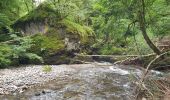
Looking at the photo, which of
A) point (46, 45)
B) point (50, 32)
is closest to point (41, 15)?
point (50, 32)

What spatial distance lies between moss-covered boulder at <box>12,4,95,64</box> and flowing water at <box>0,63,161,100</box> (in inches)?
183

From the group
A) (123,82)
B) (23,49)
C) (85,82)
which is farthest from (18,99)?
(23,49)

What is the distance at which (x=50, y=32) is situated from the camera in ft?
61.1

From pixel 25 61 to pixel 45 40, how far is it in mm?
2004

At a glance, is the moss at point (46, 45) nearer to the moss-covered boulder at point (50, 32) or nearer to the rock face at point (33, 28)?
the moss-covered boulder at point (50, 32)

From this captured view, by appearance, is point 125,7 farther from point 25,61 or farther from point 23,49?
point 25,61

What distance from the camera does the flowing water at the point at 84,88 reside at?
30.3 feet

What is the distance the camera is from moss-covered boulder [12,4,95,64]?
17.8 meters

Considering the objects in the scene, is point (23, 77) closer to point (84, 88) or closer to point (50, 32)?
point (84, 88)

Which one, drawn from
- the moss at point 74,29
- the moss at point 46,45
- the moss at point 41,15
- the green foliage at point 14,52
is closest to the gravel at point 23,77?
the green foliage at point 14,52

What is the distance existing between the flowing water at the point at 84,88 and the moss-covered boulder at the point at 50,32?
15.2 ft

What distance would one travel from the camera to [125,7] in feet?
17.3

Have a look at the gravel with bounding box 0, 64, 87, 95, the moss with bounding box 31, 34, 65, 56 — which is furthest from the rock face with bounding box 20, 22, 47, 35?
the gravel with bounding box 0, 64, 87, 95

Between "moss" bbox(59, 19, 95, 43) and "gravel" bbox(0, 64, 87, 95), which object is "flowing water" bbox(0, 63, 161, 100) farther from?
"moss" bbox(59, 19, 95, 43)
